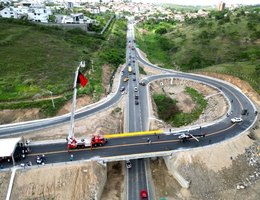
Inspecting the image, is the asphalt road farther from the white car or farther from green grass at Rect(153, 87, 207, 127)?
the white car

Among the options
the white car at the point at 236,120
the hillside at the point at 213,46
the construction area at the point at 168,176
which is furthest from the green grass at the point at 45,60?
the white car at the point at 236,120

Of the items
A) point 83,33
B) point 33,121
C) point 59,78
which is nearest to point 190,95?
point 59,78

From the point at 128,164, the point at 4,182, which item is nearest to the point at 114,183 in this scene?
the point at 128,164

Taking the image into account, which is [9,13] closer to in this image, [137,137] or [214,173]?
[137,137]

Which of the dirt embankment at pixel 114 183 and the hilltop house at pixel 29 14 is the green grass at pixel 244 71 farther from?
the hilltop house at pixel 29 14

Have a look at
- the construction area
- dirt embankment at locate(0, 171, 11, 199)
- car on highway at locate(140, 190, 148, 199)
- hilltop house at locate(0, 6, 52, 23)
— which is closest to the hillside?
Answer: the construction area

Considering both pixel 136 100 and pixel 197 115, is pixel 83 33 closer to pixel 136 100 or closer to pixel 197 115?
pixel 136 100
